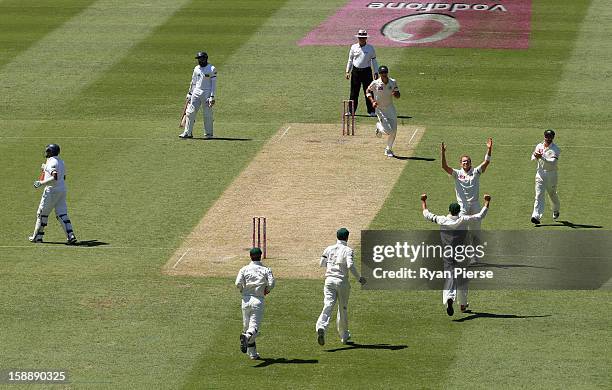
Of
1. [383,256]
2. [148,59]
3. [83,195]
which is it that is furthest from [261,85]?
[383,256]

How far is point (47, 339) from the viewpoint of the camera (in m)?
25.5

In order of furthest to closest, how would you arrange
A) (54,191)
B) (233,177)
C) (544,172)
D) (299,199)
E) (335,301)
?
(233,177) → (299,199) → (544,172) → (54,191) → (335,301)

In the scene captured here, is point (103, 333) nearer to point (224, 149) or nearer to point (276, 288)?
point (276, 288)

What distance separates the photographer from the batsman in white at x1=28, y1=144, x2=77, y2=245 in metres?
30.3

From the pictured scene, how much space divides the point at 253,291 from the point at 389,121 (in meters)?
13.1

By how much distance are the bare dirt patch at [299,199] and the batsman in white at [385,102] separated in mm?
637

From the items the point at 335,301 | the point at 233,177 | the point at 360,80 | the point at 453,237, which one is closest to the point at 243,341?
the point at 335,301

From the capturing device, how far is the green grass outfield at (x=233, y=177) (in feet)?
80.3

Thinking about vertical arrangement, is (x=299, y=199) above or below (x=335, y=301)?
below

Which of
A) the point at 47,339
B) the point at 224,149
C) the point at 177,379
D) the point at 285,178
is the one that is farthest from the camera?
the point at 224,149

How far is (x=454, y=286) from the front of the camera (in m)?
26.4

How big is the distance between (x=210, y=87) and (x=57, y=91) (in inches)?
272

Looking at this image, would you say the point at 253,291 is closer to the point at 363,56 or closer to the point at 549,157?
the point at 549,157

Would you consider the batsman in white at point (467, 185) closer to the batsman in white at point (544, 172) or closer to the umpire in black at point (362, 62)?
the batsman in white at point (544, 172)
